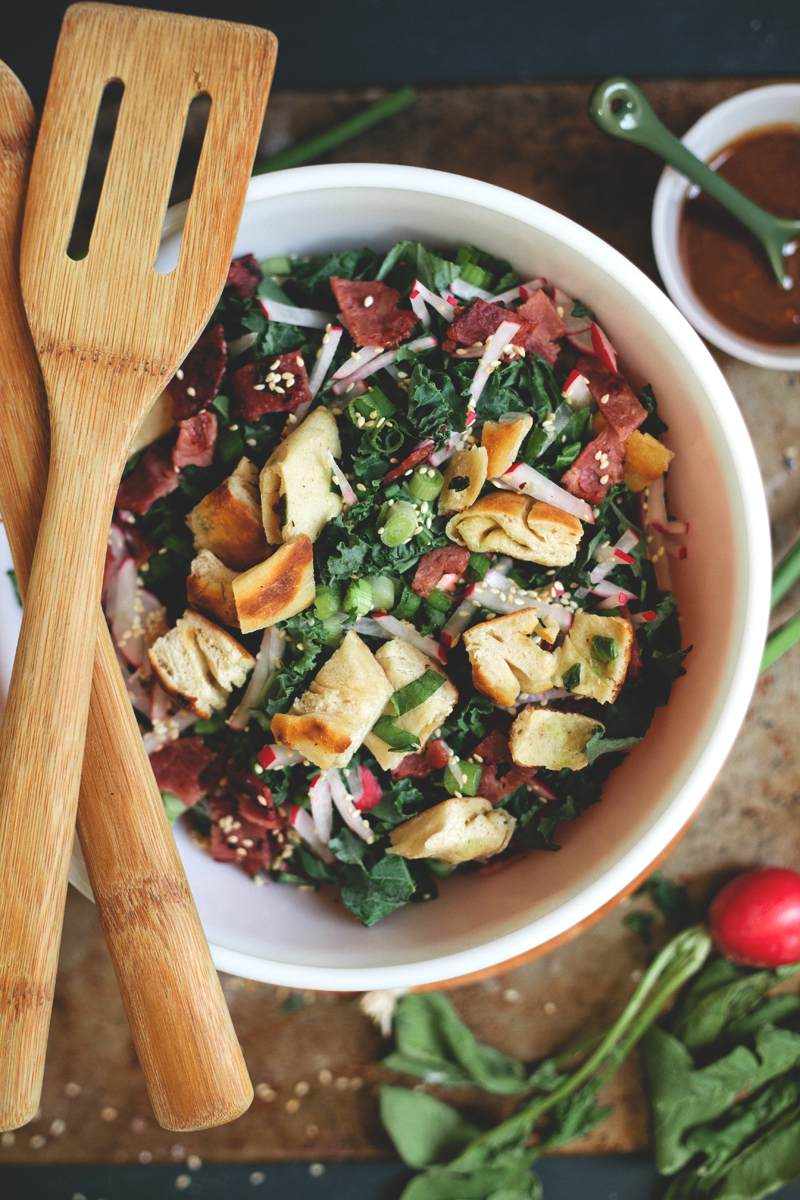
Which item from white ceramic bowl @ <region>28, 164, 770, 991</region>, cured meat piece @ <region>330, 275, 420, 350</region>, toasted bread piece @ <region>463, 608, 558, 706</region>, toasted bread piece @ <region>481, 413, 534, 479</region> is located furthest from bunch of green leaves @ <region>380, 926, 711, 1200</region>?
cured meat piece @ <region>330, 275, 420, 350</region>

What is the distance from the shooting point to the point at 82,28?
1705 mm

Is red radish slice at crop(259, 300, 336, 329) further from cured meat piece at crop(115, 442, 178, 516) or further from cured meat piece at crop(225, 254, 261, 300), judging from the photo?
cured meat piece at crop(115, 442, 178, 516)

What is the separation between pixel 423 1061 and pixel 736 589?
1.72 m

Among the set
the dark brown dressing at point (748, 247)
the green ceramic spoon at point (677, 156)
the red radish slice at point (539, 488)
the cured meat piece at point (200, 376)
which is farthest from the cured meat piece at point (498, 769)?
the green ceramic spoon at point (677, 156)

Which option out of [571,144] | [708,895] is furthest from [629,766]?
[571,144]

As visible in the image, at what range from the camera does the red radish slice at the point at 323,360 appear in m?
1.93

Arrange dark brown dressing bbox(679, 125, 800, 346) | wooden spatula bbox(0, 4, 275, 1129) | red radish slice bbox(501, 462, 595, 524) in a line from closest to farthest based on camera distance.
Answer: wooden spatula bbox(0, 4, 275, 1129)
red radish slice bbox(501, 462, 595, 524)
dark brown dressing bbox(679, 125, 800, 346)

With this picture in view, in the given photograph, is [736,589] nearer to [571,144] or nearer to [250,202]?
[250,202]

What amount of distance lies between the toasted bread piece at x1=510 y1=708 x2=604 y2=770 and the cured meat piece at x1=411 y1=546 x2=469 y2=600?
0.34 m

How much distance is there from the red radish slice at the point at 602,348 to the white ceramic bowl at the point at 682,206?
0.59 m

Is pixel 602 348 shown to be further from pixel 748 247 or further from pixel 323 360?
pixel 748 247

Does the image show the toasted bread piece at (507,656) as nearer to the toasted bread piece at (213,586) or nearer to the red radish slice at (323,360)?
the toasted bread piece at (213,586)

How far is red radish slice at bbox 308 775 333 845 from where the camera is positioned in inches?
76.5

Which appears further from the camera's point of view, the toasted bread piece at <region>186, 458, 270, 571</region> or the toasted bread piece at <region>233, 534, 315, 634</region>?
the toasted bread piece at <region>186, 458, 270, 571</region>
